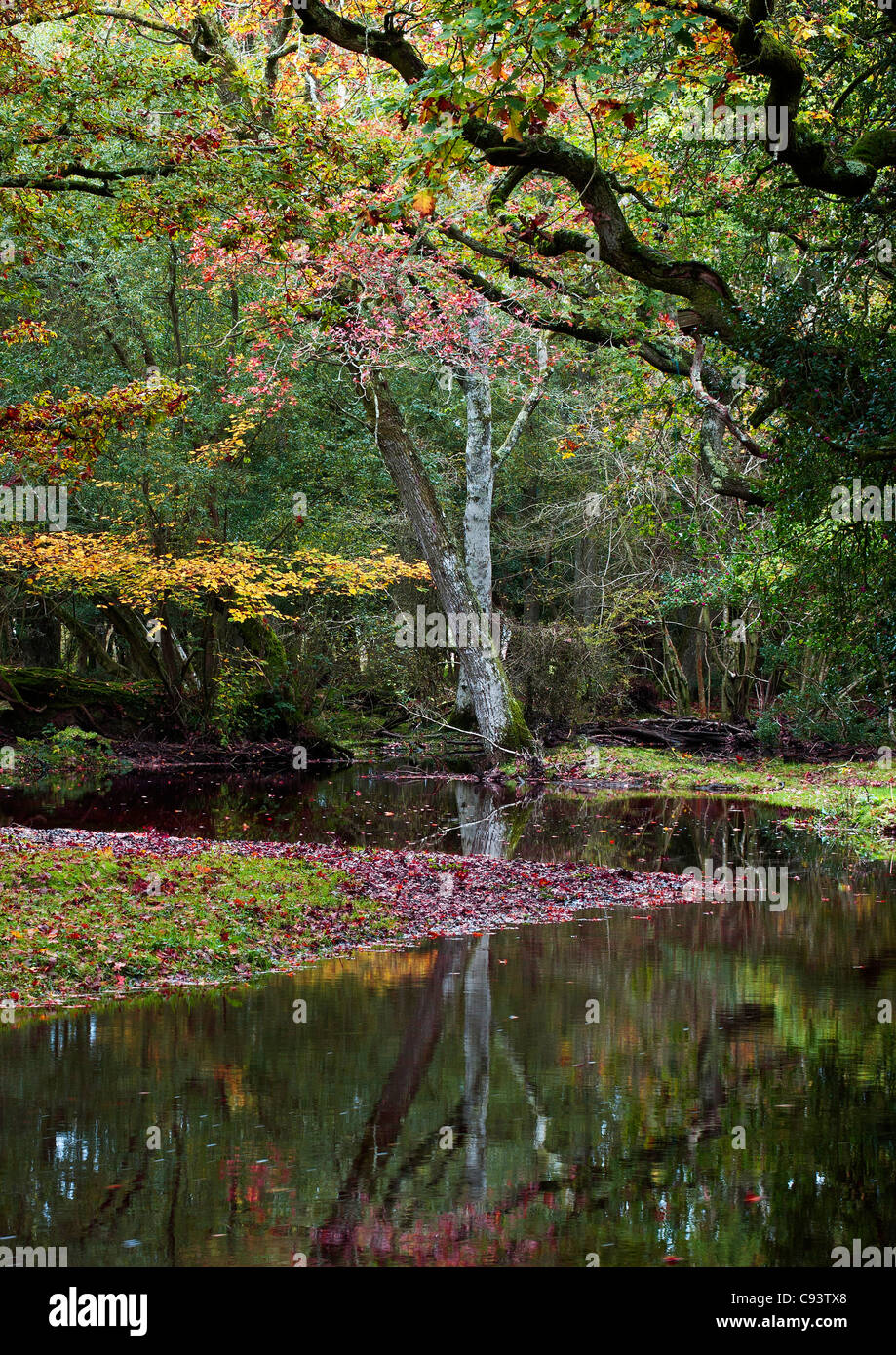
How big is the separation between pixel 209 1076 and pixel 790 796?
1623 cm

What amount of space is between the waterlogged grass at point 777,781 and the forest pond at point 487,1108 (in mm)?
7339

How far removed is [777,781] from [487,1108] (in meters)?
17.9

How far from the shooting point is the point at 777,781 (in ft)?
74.7

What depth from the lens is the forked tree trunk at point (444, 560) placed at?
23031 mm

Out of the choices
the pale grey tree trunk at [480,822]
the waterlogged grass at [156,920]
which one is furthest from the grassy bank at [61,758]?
the waterlogged grass at [156,920]

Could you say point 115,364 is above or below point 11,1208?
above

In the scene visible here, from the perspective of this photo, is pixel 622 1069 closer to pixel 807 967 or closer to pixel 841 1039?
pixel 841 1039

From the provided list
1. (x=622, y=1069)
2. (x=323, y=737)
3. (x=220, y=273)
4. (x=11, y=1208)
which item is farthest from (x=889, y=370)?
(x=323, y=737)

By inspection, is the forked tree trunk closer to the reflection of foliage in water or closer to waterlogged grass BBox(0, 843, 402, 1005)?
waterlogged grass BBox(0, 843, 402, 1005)

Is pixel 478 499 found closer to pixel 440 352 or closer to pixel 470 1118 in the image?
pixel 440 352

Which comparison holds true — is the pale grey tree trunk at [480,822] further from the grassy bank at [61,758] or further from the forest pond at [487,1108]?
the grassy bank at [61,758]

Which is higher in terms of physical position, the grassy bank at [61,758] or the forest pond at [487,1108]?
the grassy bank at [61,758]

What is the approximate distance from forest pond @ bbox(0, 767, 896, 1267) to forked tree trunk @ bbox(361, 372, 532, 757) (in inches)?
535

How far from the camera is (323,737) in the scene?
28328 mm
